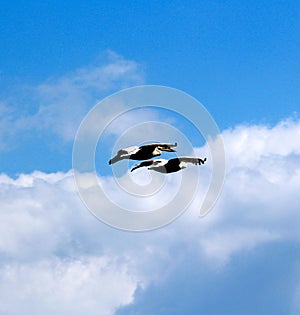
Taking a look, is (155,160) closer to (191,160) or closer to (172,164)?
(172,164)

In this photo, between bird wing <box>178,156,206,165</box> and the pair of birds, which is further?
bird wing <box>178,156,206,165</box>

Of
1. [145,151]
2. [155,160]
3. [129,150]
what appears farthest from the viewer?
[155,160]

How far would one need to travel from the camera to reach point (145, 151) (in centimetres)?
4684

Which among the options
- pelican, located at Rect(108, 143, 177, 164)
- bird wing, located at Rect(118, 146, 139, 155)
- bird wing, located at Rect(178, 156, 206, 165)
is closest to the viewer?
bird wing, located at Rect(118, 146, 139, 155)

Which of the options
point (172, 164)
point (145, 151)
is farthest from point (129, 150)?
point (172, 164)

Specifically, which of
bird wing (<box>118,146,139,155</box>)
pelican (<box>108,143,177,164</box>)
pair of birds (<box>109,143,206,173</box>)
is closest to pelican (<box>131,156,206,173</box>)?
pair of birds (<box>109,143,206,173</box>)

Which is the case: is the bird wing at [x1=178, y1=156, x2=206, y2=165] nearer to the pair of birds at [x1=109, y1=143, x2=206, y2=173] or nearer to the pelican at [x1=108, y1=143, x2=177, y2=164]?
the pair of birds at [x1=109, y1=143, x2=206, y2=173]

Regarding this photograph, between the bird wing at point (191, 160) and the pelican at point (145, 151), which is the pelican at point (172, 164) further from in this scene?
the pelican at point (145, 151)

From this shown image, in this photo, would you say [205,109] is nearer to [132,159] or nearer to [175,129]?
[175,129]

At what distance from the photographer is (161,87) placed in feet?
189

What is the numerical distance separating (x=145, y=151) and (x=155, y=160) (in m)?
2.48

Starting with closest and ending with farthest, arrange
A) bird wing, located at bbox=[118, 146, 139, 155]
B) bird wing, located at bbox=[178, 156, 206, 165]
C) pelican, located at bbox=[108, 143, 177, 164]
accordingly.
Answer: bird wing, located at bbox=[118, 146, 139, 155]
pelican, located at bbox=[108, 143, 177, 164]
bird wing, located at bbox=[178, 156, 206, 165]

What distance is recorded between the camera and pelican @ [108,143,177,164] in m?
46.2

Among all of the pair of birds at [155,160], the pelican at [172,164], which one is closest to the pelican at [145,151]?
the pair of birds at [155,160]
